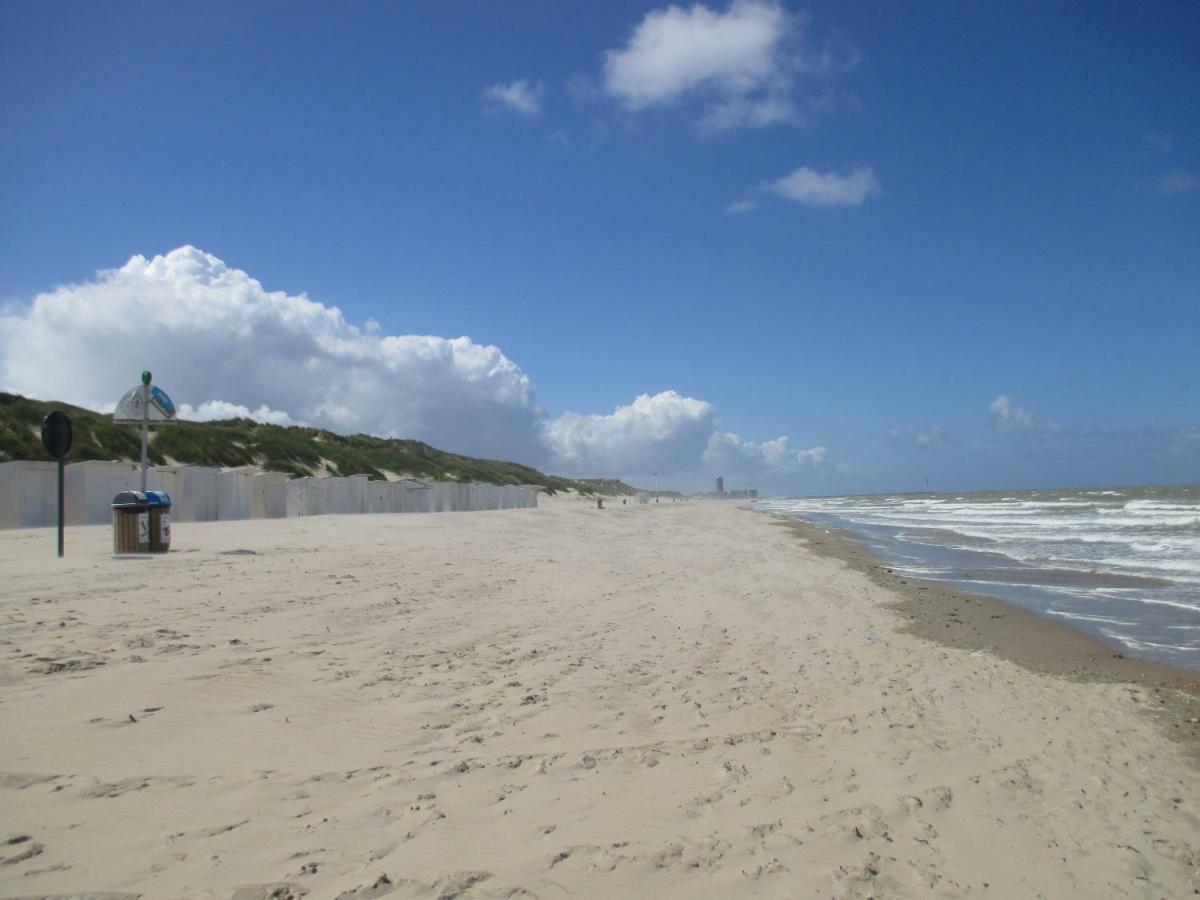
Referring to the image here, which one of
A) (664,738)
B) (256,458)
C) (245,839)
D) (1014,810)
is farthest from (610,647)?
(256,458)

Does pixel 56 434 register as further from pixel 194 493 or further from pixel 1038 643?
pixel 1038 643

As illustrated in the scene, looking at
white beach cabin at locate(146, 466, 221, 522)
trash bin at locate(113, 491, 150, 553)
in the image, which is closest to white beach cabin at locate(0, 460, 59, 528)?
white beach cabin at locate(146, 466, 221, 522)

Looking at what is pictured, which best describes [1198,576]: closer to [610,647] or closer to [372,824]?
[610,647]

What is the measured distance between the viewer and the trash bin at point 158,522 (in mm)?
11445

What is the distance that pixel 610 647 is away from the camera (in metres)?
6.96

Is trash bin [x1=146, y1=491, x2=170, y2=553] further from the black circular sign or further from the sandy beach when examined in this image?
the sandy beach

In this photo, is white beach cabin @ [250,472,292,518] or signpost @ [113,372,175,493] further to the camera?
white beach cabin @ [250,472,292,518]

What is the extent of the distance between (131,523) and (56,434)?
1.91 metres

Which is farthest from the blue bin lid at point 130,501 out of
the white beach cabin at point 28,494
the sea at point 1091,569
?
the sea at point 1091,569

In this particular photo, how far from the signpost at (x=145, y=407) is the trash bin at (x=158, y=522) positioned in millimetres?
2878

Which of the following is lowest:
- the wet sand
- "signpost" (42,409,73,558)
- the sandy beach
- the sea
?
the sea

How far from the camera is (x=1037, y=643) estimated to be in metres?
8.83

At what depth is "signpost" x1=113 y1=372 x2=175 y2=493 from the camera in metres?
14.1

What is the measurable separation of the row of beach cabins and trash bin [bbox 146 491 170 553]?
665 cm
